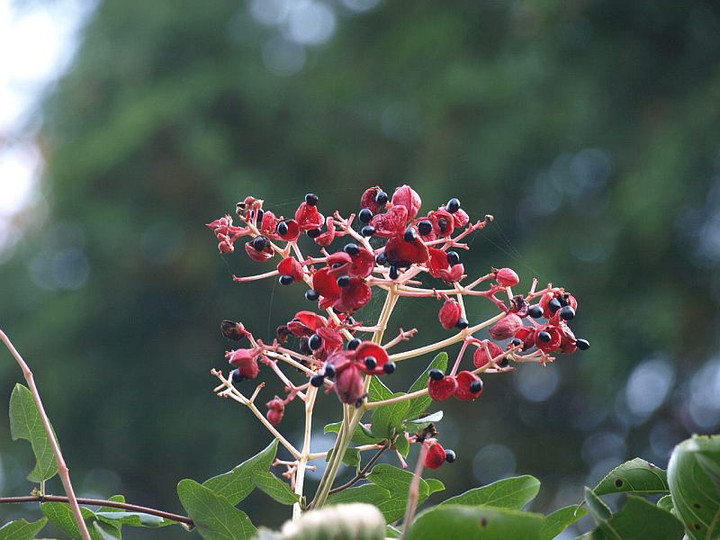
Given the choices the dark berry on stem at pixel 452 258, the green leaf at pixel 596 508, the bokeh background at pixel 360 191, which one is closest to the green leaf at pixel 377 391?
the dark berry on stem at pixel 452 258

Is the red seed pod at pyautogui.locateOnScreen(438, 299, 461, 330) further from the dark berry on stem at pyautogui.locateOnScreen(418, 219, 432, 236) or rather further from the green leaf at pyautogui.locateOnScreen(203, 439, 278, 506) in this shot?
the green leaf at pyautogui.locateOnScreen(203, 439, 278, 506)

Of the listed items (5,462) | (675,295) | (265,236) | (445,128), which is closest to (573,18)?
(445,128)

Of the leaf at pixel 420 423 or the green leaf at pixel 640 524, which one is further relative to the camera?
the leaf at pixel 420 423

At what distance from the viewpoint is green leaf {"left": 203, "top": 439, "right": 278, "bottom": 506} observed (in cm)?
79

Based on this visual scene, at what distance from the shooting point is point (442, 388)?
0.72 metres

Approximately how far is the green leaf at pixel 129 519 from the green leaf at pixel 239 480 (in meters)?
0.05

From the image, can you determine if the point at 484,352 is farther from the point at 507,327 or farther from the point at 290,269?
the point at 290,269

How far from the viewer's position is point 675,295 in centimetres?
530

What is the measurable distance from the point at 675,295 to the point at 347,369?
16.4 ft

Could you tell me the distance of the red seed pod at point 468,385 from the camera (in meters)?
0.72

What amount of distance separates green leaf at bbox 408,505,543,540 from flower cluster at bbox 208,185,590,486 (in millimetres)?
134

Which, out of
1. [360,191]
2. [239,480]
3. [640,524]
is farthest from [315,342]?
[360,191]

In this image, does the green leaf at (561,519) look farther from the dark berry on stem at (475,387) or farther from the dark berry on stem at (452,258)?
the dark berry on stem at (452,258)

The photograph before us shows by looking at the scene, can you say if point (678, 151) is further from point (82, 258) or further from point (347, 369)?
point (347, 369)
